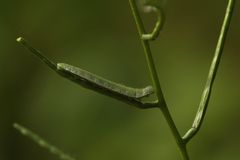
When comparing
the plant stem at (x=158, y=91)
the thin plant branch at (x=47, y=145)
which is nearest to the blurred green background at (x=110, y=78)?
the thin plant branch at (x=47, y=145)

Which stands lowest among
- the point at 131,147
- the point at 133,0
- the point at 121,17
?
the point at 131,147

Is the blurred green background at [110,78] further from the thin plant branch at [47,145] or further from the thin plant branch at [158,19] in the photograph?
the thin plant branch at [158,19]

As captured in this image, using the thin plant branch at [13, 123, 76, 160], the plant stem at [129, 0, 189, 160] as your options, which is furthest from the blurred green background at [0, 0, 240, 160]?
the plant stem at [129, 0, 189, 160]

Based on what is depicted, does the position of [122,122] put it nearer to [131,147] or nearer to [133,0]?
[131,147]

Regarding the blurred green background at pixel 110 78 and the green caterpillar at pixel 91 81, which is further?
the blurred green background at pixel 110 78

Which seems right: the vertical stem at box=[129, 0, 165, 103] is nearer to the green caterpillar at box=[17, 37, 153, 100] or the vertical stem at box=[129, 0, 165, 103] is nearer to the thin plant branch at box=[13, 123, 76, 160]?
the green caterpillar at box=[17, 37, 153, 100]

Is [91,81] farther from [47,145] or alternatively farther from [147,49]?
[47,145]

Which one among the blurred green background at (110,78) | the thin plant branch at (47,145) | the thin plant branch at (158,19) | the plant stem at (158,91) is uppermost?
the thin plant branch at (158,19)

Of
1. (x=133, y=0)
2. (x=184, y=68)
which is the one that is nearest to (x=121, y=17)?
(x=184, y=68)
